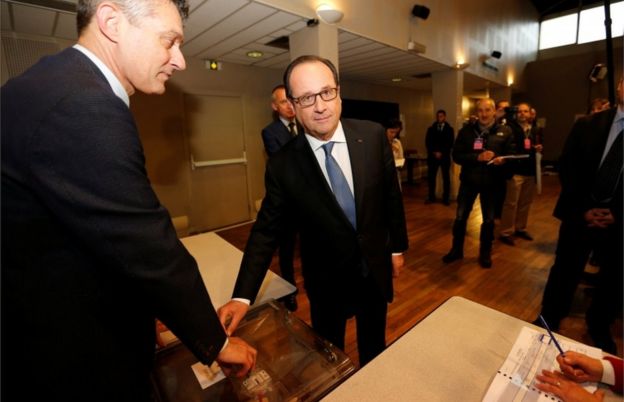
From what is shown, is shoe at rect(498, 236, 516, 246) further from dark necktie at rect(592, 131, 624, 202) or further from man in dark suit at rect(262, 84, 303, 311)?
man in dark suit at rect(262, 84, 303, 311)

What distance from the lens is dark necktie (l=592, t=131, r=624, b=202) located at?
1604 millimetres

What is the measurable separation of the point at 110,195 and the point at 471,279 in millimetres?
3068

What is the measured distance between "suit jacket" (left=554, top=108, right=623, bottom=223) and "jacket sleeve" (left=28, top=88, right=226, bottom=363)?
2.12 metres

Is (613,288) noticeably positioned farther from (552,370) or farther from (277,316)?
(277,316)

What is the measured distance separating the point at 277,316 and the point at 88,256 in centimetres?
70

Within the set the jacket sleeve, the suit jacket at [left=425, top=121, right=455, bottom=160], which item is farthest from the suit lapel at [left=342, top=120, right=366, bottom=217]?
the suit jacket at [left=425, top=121, right=455, bottom=160]

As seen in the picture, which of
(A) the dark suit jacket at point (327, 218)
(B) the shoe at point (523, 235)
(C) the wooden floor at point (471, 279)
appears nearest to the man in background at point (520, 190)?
(B) the shoe at point (523, 235)

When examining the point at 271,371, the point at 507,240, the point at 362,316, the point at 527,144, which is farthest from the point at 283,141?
the point at 507,240

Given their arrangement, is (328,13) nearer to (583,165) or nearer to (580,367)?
(583,165)

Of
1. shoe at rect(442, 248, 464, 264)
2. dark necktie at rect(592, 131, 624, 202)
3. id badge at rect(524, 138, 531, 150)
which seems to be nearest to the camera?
dark necktie at rect(592, 131, 624, 202)

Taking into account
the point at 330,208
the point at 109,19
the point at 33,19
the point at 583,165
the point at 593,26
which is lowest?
the point at 330,208

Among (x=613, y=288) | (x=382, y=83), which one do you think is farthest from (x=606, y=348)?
(x=382, y=83)

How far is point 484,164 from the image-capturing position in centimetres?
296

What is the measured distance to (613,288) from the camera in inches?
67.2
